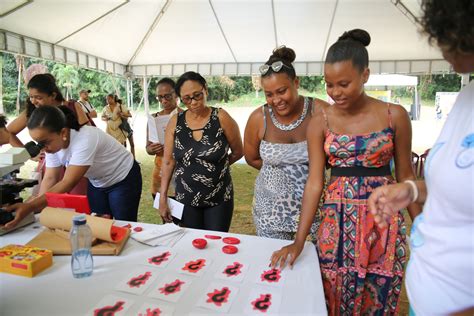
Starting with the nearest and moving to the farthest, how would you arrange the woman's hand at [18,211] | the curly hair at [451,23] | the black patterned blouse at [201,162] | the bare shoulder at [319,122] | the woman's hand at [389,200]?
the curly hair at [451,23] < the woman's hand at [389,200] < the bare shoulder at [319,122] < the woman's hand at [18,211] < the black patterned blouse at [201,162]

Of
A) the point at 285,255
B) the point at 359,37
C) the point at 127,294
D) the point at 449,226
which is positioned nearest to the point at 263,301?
the point at 285,255

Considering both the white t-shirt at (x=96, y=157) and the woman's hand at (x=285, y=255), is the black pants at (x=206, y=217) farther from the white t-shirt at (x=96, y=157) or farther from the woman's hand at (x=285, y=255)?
the woman's hand at (x=285, y=255)

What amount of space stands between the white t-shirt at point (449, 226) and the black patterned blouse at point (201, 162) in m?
1.35

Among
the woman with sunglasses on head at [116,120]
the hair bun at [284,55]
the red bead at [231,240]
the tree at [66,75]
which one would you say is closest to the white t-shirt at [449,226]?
the red bead at [231,240]

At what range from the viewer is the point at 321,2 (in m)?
5.61

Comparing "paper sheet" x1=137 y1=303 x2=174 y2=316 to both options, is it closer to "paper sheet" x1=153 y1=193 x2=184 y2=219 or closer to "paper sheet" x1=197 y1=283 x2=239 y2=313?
"paper sheet" x1=197 y1=283 x2=239 y2=313

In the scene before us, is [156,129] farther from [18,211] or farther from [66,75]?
[66,75]

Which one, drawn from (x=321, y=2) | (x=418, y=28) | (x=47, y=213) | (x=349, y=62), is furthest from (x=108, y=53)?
(x=418, y=28)

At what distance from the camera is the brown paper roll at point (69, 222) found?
4.44ft

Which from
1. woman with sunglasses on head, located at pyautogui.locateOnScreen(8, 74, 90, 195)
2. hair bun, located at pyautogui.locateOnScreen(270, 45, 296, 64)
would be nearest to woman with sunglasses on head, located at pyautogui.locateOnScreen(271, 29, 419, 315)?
hair bun, located at pyautogui.locateOnScreen(270, 45, 296, 64)

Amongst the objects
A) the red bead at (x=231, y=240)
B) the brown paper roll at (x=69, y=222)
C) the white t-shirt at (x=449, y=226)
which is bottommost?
the red bead at (x=231, y=240)

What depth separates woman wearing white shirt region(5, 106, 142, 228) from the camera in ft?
5.65

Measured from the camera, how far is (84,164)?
185 cm

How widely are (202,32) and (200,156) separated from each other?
5636 millimetres
